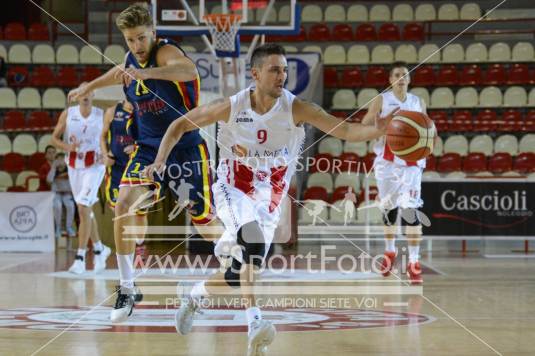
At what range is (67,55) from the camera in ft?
60.5

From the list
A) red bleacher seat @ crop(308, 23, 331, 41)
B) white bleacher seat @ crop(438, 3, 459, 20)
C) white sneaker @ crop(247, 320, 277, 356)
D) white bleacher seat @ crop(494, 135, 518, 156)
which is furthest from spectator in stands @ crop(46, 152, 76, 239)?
white sneaker @ crop(247, 320, 277, 356)

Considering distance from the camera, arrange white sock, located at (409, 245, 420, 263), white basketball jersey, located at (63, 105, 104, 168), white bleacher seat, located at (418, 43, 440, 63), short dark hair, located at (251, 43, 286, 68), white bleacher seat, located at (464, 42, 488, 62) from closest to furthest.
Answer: short dark hair, located at (251, 43, 286, 68) → white sock, located at (409, 245, 420, 263) → white basketball jersey, located at (63, 105, 104, 168) → white bleacher seat, located at (418, 43, 440, 63) → white bleacher seat, located at (464, 42, 488, 62)

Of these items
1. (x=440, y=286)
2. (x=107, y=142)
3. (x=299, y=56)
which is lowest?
(x=440, y=286)

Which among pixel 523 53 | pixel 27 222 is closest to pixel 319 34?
pixel 523 53

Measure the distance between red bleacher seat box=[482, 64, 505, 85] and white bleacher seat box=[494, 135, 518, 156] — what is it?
1.68m

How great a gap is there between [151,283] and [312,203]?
5.94 metres

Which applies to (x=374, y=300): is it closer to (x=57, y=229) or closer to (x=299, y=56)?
(x=57, y=229)

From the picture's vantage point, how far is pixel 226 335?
5305 mm

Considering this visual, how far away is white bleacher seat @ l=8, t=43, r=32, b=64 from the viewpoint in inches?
729

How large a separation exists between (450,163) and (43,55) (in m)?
9.21

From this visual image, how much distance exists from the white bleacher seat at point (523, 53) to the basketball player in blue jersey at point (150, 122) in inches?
503

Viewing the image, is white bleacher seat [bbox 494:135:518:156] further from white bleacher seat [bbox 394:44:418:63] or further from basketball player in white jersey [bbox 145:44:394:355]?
basketball player in white jersey [bbox 145:44:394:355]

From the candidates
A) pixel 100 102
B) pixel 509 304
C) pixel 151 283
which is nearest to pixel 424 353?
pixel 509 304

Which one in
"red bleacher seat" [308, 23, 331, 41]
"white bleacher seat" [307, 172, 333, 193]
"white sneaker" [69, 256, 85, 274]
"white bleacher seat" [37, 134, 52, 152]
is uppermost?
"red bleacher seat" [308, 23, 331, 41]
